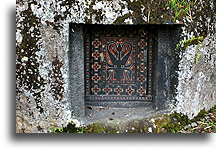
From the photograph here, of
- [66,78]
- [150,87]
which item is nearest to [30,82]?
[66,78]

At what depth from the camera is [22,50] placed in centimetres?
227

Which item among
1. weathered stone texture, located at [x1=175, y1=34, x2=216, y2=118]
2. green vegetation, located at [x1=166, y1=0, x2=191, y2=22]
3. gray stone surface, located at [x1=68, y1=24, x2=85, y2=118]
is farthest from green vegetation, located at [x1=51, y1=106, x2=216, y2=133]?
green vegetation, located at [x1=166, y1=0, x2=191, y2=22]

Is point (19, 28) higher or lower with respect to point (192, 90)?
higher

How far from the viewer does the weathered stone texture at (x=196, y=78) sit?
237cm

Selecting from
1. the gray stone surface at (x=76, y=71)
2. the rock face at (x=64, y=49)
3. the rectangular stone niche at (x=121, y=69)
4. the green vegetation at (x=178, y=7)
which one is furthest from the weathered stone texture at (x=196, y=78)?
the gray stone surface at (x=76, y=71)

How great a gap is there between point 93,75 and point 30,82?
610mm

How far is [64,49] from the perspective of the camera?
2281 mm

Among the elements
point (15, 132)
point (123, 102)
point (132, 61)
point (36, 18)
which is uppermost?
point (36, 18)

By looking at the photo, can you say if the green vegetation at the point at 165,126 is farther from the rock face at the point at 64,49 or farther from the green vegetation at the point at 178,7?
the green vegetation at the point at 178,7

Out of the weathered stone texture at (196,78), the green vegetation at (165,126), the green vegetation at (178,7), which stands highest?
the green vegetation at (178,7)

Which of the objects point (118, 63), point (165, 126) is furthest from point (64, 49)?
point (165, 126)

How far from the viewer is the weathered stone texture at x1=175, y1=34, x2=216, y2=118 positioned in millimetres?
2367

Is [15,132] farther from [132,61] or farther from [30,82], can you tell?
[132,61]

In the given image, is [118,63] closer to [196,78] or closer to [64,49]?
[64,49]
